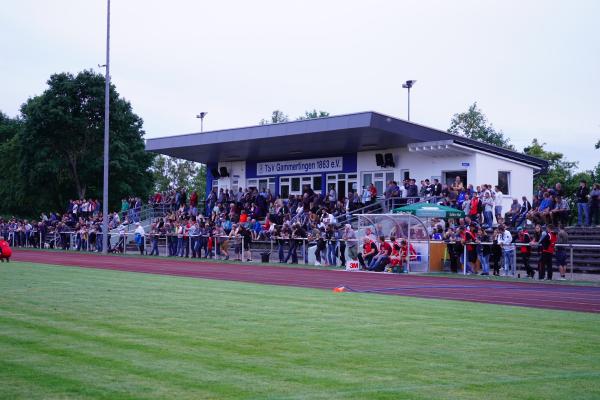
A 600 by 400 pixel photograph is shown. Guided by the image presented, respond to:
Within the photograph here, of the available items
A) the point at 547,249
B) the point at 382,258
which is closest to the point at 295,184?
the point at 382,258

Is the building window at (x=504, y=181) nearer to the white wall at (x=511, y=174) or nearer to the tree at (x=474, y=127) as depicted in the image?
the white wall at (x=511, y=174)

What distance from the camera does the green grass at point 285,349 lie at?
6.79m

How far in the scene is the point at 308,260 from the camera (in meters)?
34.7

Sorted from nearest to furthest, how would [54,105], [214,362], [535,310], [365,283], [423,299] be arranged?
1. [214,362]
2. [535,310]
3. [423,299]
4. [365,283]
5. [54,105]

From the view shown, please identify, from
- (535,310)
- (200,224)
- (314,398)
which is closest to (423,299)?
(535,310)

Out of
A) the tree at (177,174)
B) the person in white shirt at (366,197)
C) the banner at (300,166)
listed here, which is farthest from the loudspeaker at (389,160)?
the tree at (177,174)

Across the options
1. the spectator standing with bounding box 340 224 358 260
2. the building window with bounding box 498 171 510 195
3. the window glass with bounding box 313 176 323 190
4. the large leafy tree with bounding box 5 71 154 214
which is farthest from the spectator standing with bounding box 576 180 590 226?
the large leafy tree with bounding box 5 71 154 214

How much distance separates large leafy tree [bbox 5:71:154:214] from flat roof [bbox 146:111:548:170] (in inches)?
579

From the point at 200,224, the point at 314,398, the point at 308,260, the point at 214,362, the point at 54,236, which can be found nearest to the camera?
the point at 314,398

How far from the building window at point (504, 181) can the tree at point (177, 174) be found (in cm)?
6754

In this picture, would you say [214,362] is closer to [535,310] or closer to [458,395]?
[458,395]

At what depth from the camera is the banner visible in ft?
149

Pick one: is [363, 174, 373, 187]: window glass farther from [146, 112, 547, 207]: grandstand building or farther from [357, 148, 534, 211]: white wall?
[357, 148, 534, 211]: white wall

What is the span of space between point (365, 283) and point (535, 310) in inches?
306
